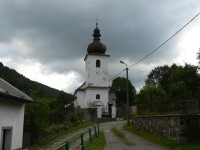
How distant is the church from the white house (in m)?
35.4

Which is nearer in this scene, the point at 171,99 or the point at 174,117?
the point at 174,117

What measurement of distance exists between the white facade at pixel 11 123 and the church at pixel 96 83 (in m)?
35.3

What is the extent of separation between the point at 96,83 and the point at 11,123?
1551 inches

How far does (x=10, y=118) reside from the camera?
14.4 m

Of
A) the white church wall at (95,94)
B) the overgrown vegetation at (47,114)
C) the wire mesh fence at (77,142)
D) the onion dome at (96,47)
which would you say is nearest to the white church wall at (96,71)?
the onion dome at (96,47)

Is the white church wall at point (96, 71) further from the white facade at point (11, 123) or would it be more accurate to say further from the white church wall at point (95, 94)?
the white facade at point (11, 123)

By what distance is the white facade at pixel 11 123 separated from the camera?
13.5 m

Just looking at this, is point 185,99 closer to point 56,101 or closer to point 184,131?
point 184,131

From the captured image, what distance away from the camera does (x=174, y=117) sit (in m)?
15.7

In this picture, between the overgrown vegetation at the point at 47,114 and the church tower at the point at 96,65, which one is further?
the church tower at the point at 96,65

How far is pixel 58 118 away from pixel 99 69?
2435cm

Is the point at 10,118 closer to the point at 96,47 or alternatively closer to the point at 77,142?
the point at 77,142

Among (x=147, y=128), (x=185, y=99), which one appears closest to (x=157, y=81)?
(x=147, y=128)

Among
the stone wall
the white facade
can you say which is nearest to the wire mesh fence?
the white facade
